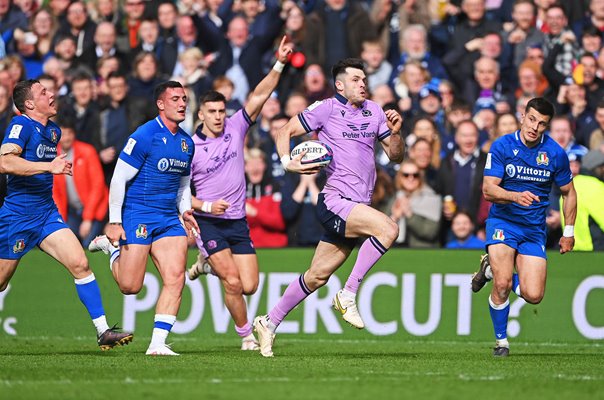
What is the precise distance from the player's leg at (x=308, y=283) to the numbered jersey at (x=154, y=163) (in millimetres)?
1637

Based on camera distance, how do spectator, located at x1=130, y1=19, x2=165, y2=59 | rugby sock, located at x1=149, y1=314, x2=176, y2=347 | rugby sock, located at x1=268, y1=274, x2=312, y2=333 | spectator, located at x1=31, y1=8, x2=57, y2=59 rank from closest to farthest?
1. rugby sock, located at x1=149, y1=314, x2=176, y2=347
2. rugby sock, located at x1=268, y1=274, x2=312, y2=333
3. spectator, located at x1=130, y1=19, x2=165, y2=59
4. spectator, located at x1=31, y1=8, x2=57, y2=59

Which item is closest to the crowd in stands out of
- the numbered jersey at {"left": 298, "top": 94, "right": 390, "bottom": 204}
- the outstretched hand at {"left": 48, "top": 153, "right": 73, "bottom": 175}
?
the numbered jersey at {"left": 298, "top": 94, "right": 390, "bottom": 204}

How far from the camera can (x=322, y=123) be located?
13875 mm

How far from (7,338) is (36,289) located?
91 cm

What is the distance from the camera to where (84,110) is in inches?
817

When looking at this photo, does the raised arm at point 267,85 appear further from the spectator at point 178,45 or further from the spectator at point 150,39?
the spectator at point 150,39

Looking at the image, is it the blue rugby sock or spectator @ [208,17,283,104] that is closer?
the blue rugby sock

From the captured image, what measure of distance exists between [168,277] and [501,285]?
3.78 metres

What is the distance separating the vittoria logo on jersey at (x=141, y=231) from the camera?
13523 mm

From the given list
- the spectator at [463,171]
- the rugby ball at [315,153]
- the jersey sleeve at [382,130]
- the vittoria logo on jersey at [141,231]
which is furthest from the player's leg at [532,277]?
the vittoria logo on jersey at [141,231]

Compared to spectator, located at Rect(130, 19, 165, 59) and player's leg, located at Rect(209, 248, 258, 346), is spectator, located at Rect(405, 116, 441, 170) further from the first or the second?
spectator, located at Rect(130, 19, 165, 59)

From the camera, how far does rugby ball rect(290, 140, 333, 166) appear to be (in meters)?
13.2

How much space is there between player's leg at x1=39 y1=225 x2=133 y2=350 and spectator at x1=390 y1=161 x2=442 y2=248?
18.6ft

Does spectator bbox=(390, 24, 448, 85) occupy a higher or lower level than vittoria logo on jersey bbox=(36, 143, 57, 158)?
higher
